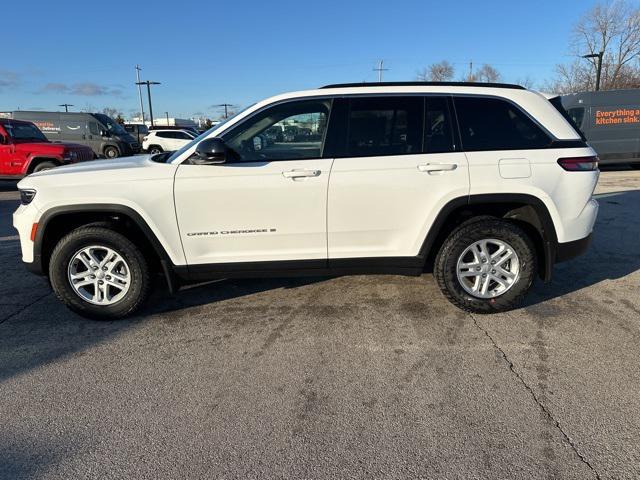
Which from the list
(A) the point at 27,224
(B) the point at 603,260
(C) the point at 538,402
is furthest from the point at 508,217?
(A) the point at 27,224

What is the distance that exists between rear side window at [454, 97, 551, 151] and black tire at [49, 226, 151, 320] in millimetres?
2946

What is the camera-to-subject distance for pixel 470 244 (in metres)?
3.61

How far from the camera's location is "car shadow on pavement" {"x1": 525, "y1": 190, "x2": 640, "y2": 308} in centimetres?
431

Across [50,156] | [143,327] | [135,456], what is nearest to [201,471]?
[135,456]

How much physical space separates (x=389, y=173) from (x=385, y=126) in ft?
1.42

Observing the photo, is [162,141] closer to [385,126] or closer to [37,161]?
[37,161]

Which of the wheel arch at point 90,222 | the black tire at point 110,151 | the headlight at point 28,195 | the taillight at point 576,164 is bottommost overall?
the wheel arch at point 90,222

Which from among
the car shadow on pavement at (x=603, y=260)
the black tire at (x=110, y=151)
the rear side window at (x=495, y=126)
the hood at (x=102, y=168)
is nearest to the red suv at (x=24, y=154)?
the hood at (x=102, y=168)

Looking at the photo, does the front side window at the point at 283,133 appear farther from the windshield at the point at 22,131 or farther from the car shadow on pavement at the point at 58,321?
the windshield at the point at 22,131

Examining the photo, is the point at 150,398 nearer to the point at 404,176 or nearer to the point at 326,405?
the point at 326,405

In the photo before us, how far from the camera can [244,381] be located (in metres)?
2.83

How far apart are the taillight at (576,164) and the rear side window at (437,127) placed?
3.01 ft

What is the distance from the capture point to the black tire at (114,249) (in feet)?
11.5

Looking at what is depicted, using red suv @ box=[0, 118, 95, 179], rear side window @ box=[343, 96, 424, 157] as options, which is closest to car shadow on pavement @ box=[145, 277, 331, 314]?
rear side window @ box=[343, 96, 424, 157]
